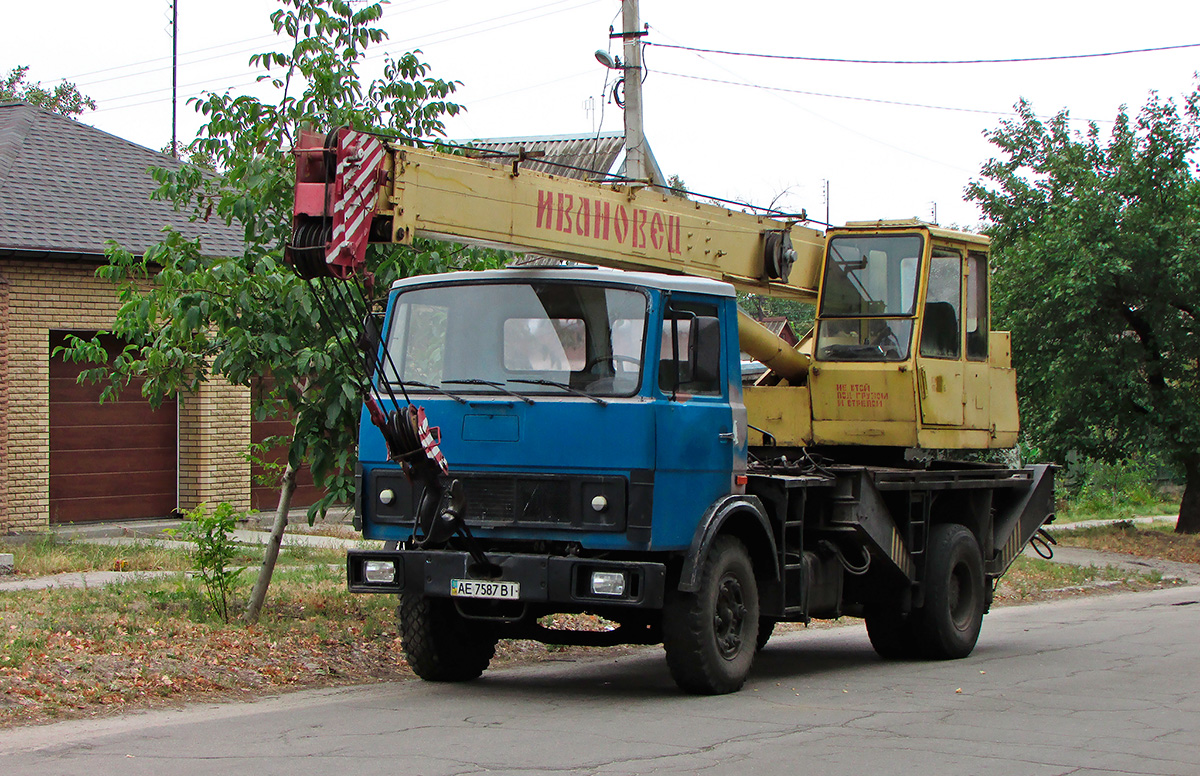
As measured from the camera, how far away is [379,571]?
9039mm

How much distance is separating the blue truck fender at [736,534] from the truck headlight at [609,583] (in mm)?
424

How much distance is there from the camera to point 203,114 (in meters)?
10.9

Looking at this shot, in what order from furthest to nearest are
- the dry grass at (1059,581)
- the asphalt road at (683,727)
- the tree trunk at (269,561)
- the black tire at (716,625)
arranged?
the dry grass at (1059,581) < the tree trunk at (269,561) < the black tire at (716,625) < the asphalt road at (683,727)

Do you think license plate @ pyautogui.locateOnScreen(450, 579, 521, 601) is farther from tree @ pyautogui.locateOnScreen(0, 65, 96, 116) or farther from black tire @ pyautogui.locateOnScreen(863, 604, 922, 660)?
tree @ pyautogui.locateOnScreen(0, 65, 96, 116)

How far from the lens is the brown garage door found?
62.1 ft

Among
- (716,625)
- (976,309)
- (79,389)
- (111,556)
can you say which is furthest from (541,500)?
(79,389)

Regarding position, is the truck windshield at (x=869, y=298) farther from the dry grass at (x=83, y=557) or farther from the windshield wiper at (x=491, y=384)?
the dry grass at (x=83, y=557)

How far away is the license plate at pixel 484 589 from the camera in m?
8.58

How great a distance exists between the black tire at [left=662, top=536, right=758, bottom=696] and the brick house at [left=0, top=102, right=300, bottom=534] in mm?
11123

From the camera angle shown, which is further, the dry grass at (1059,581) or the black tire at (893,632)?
the dry grass at (1059,581)

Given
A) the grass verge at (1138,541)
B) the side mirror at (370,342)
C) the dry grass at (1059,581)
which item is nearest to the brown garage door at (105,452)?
the side mirror at (370,342)

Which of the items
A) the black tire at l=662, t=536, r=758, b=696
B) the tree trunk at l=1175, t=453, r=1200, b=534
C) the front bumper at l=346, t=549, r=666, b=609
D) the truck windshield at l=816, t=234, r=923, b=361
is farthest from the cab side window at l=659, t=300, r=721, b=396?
the tree trunk at l=1175, t=453, r=1200, b=534

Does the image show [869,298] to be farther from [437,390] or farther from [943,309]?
[437,390]

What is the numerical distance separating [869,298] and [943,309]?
627 mm
